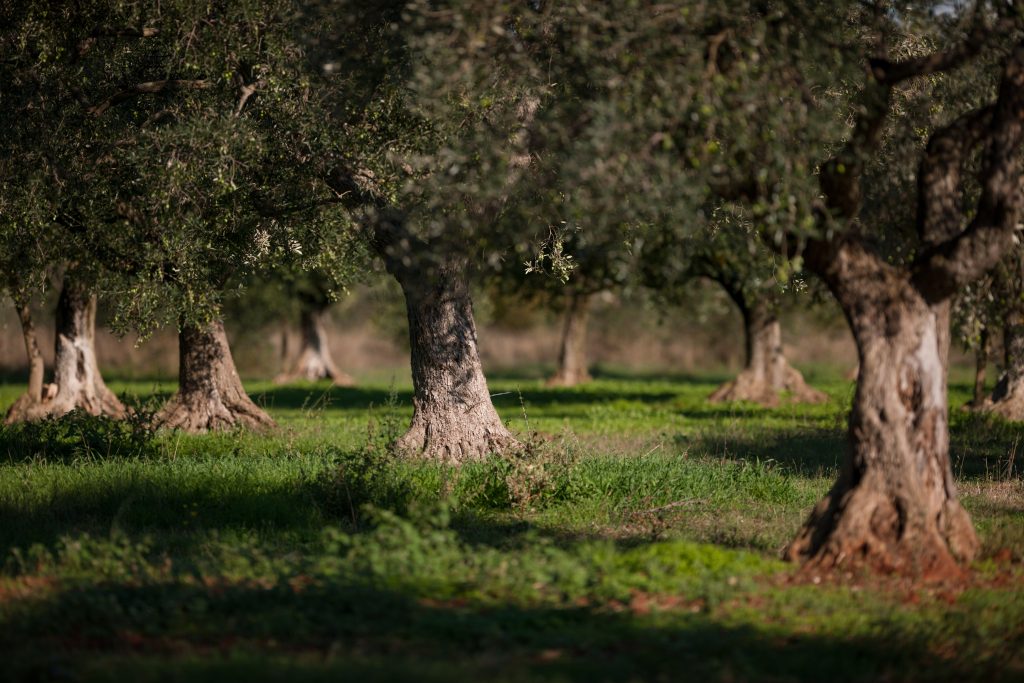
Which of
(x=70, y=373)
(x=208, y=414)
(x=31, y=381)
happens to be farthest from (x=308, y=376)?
(x=208, y=414)

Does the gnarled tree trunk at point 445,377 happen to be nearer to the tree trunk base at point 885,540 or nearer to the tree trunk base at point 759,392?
the tree trunk base at point 885,540

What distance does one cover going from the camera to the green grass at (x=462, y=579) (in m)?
7.05

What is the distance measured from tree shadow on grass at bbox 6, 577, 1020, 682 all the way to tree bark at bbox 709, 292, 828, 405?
22.3 meters

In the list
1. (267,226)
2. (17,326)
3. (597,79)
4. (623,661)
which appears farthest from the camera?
(17,326)

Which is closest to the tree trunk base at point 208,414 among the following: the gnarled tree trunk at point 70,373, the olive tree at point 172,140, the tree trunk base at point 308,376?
the olive tree at point 172,140

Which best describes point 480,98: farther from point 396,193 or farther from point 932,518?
point 932,518

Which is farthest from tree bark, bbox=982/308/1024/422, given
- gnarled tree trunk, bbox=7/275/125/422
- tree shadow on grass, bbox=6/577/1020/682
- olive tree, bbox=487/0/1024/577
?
gnarled tree trunk, bbox=7/275/125/422

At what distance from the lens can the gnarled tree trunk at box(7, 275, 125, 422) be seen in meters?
23.3

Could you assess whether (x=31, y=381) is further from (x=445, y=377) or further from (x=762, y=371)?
(x=762, y=371)

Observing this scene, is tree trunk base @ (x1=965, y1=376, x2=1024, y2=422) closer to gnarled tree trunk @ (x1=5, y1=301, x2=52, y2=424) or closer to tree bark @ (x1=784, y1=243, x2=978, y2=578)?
tree bark @ (x1=784, y1=243, x2=978, y2=578)

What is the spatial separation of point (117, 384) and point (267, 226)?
86.1 feet

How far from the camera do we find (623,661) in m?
6.97

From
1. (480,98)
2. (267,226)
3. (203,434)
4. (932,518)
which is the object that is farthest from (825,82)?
(203,434)

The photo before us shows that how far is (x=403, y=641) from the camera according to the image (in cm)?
737
